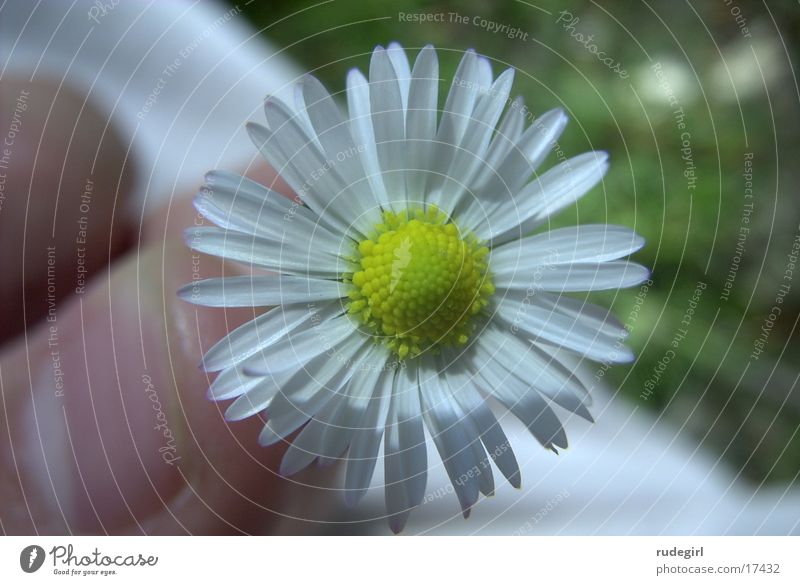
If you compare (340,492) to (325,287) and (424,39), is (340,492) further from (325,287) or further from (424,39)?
(424,39)

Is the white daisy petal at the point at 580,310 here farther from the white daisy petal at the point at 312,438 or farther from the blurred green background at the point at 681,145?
the white daisy petal at the point at 312,438

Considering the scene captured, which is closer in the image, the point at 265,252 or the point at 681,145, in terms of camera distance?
the point at 265,252

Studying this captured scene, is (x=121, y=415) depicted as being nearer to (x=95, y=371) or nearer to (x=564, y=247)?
(x=95, y=371)

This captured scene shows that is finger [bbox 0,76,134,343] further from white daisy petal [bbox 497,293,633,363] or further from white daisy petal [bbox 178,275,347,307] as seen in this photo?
white daisy petal [bbox 497,293,633,363]

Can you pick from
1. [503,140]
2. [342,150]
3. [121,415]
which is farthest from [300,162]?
[121,415]

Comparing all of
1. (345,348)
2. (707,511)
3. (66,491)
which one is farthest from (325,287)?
(707,511)

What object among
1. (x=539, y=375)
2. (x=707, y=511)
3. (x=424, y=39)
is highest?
(x=424, y=39)

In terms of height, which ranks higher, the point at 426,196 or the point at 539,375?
the point at 426,196
